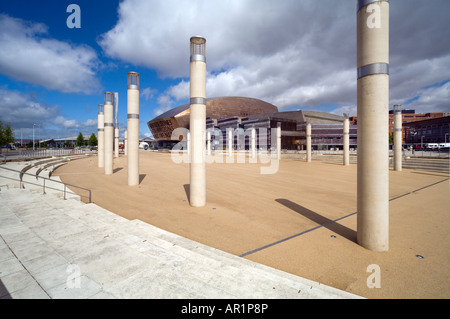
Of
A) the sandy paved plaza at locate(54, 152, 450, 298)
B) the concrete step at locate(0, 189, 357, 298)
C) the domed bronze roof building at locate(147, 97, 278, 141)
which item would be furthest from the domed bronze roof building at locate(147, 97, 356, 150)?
the concrete step at locate(0, 189, 357, 298)

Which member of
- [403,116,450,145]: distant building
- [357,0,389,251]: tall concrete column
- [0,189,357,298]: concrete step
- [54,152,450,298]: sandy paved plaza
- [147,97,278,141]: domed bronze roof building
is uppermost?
[147,97,278,141]: domed bronze roof building

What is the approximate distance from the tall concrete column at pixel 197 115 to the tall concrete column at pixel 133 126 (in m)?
6.81

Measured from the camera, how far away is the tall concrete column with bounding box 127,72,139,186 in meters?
14.6

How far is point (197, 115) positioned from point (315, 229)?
19.8ft

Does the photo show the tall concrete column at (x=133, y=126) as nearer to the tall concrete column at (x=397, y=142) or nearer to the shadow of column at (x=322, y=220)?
the shadow of column at (x=322, y=220)

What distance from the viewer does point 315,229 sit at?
274 inches

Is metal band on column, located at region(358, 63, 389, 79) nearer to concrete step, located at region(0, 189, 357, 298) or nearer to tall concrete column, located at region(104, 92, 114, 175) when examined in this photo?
concrete step, located at region(0, 189, 357, 298)

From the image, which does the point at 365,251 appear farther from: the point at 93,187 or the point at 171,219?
the point at 93,187

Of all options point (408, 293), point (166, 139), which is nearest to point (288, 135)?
point (166, 139)

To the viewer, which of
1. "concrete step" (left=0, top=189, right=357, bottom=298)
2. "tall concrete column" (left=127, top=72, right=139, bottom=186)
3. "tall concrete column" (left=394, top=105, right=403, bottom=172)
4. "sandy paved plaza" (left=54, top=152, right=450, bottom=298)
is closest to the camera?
"concrete step" (left=0, top=189, right=357, bottom=298)

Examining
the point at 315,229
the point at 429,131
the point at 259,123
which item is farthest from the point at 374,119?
the point at 429,131

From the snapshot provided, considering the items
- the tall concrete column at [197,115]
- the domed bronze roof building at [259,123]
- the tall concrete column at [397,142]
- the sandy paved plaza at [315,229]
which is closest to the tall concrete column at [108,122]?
the sandy paved plaza at [315,229]

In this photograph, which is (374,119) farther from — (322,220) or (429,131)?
(429,131)

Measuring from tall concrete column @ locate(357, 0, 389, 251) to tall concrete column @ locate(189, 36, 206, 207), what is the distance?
18.7 feet
